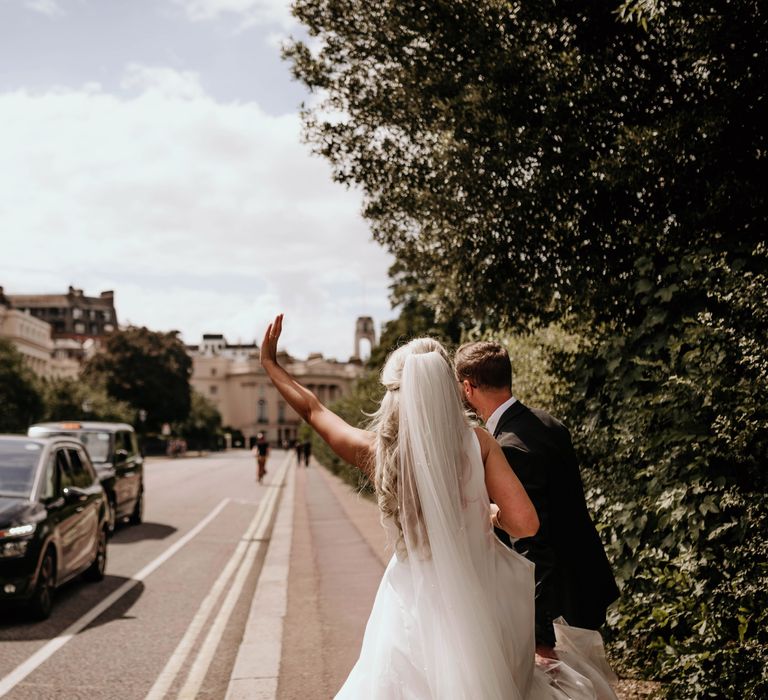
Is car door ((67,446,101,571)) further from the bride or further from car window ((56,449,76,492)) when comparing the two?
the bride

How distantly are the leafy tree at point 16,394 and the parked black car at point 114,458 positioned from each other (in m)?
45.3

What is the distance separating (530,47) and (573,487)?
592cm

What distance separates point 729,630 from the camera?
4969 mm

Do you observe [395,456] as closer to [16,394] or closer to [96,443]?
[96,443]

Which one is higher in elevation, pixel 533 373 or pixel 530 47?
pixel 530 47

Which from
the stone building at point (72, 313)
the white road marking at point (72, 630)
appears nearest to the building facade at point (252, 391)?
the stone building at point (72, 313)

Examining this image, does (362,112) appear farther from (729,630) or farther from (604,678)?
(604,678)

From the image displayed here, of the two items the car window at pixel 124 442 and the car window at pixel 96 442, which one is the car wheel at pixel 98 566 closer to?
the car window at pixel 96 442

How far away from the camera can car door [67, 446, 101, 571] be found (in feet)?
34.2

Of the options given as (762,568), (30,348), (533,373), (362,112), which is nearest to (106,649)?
(533,373)

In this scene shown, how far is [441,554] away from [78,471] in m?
9.26

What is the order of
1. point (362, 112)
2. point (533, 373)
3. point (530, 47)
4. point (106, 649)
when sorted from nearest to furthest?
point (106, 649) < point (530, 47) < point (533, 373) < point (362, 112)

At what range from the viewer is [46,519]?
928 centimetres

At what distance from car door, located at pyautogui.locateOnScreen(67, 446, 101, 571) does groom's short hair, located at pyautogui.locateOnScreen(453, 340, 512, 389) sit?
7.62 m
